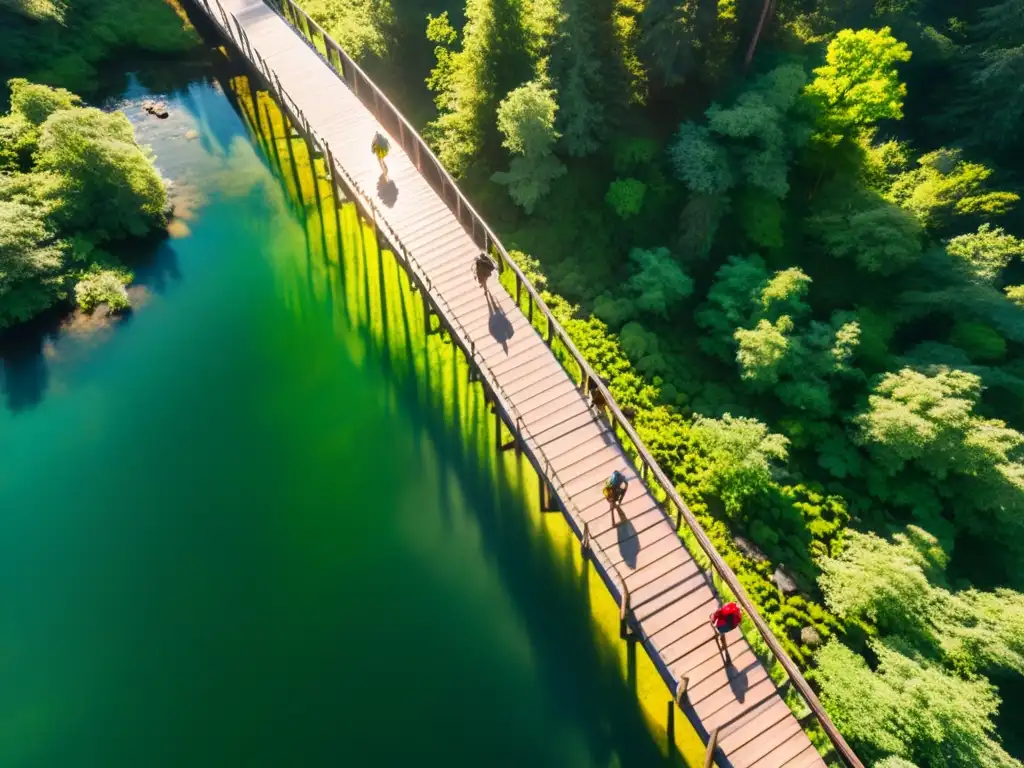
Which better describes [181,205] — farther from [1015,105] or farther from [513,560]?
[1015,105]

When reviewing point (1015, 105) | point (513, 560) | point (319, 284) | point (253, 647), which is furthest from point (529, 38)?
point (253, 647)

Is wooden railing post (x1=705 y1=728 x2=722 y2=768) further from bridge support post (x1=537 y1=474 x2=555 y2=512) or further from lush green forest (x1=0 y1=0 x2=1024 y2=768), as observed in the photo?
bridge support post (x1=537 y1=474 x2=555 y2=512)

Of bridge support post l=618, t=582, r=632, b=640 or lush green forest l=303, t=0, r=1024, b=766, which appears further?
lush green forest l=303, t=0, r=1024, b=766

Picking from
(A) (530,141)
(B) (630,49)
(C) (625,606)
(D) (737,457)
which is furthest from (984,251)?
(C) (625,606)

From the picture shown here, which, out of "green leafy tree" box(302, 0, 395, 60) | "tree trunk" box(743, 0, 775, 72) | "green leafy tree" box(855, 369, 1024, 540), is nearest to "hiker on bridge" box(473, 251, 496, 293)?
"green leafy tree" box(855, 369, 1024, 540)

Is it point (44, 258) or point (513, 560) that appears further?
point (44, 258)
